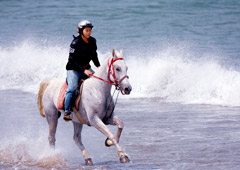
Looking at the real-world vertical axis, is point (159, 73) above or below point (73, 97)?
below

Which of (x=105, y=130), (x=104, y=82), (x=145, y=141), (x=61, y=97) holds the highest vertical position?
(x=104, y=82)

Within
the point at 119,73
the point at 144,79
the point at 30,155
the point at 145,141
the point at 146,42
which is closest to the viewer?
the point at 119,73

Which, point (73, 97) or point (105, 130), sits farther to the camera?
point (73, 97)

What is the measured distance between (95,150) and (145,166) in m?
1.54

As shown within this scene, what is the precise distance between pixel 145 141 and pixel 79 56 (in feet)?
8.25

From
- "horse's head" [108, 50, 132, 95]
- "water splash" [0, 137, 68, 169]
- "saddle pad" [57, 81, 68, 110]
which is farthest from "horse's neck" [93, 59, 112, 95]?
"water splash" [0, 137, 68, 169]

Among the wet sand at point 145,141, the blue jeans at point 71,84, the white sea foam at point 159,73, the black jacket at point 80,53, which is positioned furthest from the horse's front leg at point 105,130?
the white sea foam at point 159,73

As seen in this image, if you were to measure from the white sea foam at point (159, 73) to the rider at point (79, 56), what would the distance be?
23.6 feet

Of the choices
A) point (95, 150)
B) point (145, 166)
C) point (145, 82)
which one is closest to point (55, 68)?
point (145, 82)

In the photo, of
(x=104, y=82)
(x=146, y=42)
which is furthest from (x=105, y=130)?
(x=146, y=42)

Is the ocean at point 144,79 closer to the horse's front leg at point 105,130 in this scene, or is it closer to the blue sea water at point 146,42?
the blue sea water at point 146,42

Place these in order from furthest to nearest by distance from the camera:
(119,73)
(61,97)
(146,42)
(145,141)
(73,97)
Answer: (146,42) → (145,141) → (61,97) → (73,97) → (119,73)

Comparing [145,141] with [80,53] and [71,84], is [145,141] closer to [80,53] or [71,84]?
[71,84]

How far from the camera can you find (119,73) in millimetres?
7074
